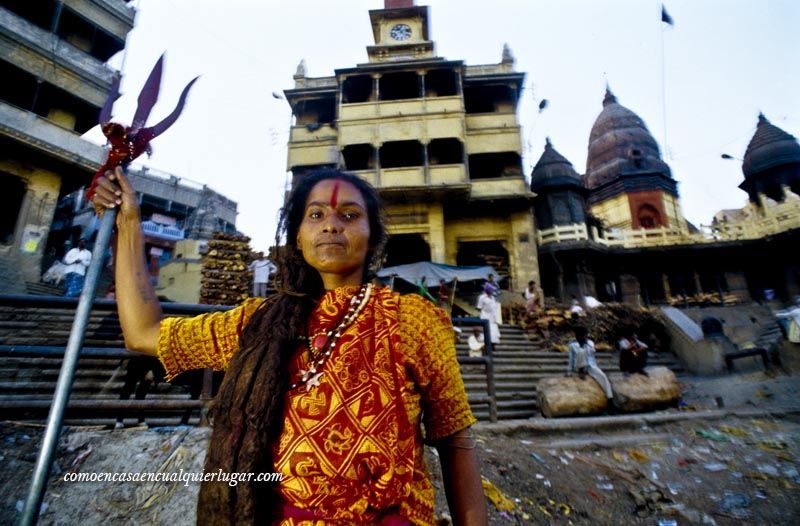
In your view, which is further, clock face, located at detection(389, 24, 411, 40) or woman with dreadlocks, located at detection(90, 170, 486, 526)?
clock face, located at detection(389, 24, 411, 40)

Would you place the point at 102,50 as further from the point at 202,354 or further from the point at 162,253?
the point at 202,354

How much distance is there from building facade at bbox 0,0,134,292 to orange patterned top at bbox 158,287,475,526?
49.9 ft

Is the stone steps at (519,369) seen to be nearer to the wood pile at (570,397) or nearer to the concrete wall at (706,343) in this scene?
the concrete wall at (706,343)

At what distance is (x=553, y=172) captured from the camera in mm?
20828

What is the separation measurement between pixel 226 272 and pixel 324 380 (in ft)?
41.4

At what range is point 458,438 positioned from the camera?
1312mm

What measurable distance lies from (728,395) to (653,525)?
24.4ft

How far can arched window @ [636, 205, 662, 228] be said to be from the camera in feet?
80.6

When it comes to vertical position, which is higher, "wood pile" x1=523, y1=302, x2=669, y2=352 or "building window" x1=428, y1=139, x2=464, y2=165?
"building window" x1=428, y1=139, x2=464, y2=165

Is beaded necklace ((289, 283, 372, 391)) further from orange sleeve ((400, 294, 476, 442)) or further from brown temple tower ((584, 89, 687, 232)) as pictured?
brown temple tower ((584, 89, 687, 232))

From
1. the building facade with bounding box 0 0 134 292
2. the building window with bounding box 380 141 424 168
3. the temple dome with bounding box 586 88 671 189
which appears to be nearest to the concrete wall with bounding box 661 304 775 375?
the building window with bounding box 380 141 424 168

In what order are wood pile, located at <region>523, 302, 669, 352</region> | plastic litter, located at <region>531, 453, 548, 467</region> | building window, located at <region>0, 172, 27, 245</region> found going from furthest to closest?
1. wood pile, located at <region>523, 302, 669, 352</region>
2. building window, located at <region>0, 172, 27, 245</region>
3. plastic litter, located at <region>531, 453, 548, 467</region>

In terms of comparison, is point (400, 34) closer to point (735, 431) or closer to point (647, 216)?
point (647, 216)

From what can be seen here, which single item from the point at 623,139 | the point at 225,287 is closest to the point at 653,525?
the point at 225,287
